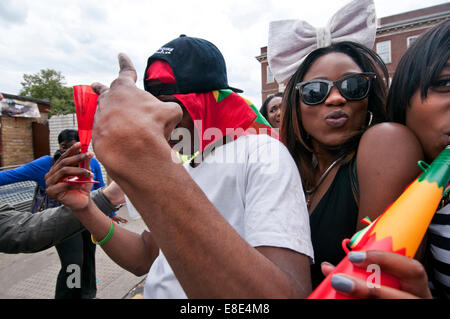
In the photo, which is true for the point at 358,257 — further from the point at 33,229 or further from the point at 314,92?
the point at 33,229

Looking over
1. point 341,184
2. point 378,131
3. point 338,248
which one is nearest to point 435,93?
point 378,131

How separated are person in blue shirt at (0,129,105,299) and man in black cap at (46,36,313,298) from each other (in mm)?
2064

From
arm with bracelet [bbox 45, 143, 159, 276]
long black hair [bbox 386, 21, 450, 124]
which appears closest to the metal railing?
arm with bracelet [bbox 45, 143, 159, 276]

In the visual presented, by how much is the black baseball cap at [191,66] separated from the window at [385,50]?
25588 millimetres

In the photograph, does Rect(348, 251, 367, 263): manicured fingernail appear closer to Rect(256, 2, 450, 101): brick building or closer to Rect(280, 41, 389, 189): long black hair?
Rect(280, 41, 389, 189): long black hair

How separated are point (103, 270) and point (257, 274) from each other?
441 cm

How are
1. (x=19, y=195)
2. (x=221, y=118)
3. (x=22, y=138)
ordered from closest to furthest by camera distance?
(x=221, y=118) < (x=19, y=195) < (x=22, y=138)

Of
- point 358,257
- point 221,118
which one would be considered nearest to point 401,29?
point 221,118

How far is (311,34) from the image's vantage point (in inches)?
57.1

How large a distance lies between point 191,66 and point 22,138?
17.9 m

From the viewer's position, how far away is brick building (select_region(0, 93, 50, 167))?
13.6 metres

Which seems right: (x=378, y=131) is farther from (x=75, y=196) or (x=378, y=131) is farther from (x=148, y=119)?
(x=75, y=196)

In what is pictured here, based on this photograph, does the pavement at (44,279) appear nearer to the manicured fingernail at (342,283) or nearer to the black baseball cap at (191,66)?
the black baseball cap at (191,66)

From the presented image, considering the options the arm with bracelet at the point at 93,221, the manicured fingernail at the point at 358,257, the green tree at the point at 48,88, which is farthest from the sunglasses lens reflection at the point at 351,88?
the green tree at the point at 48,88
